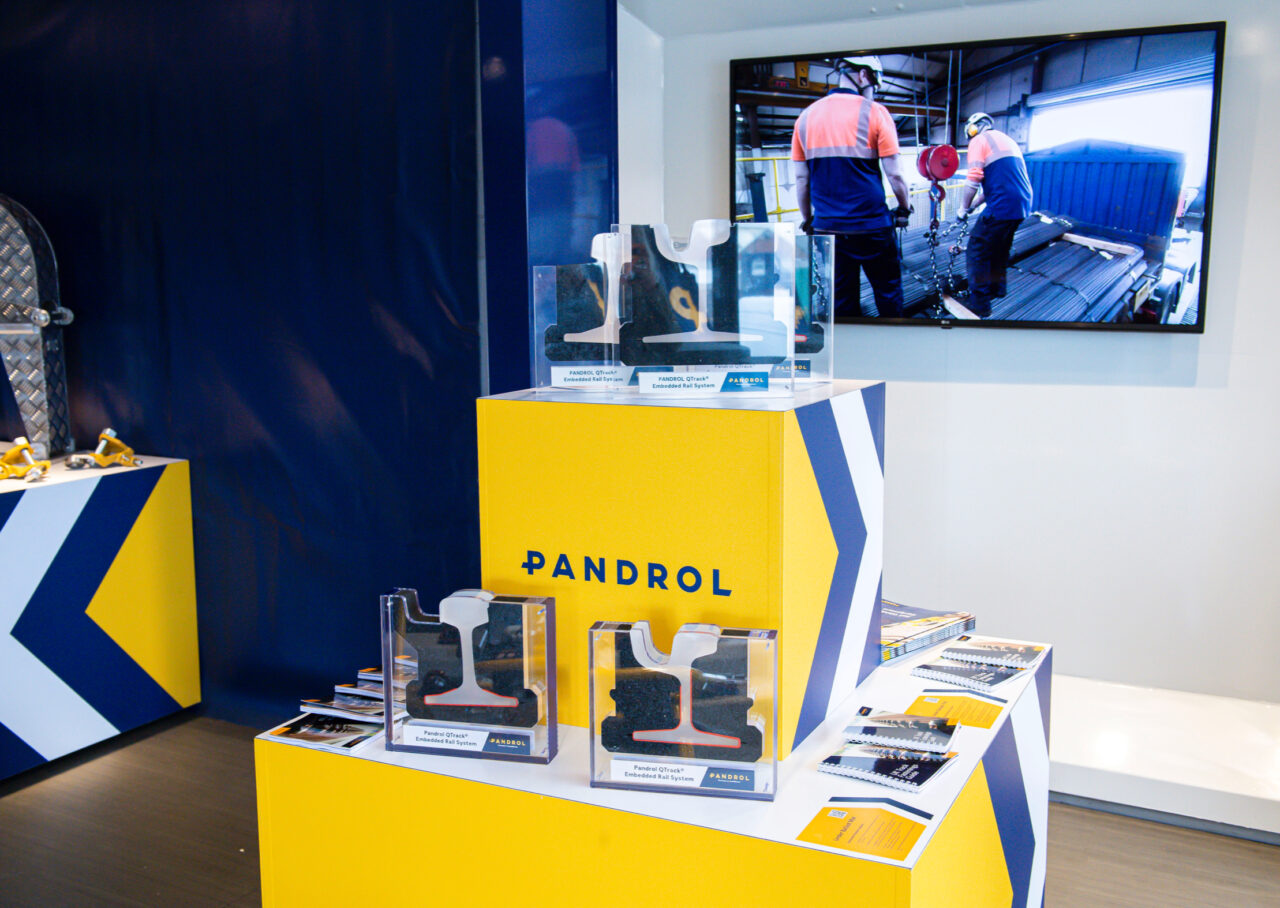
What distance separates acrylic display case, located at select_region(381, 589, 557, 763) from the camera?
132 centimetres

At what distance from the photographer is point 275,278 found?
2881 millimetres

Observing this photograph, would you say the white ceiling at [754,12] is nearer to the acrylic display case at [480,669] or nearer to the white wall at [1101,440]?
the white wall at [1101,440]

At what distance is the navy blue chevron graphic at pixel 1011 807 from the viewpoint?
4.70 feet

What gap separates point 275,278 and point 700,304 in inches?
73.9

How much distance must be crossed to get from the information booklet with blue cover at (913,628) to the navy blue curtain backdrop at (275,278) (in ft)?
3.80

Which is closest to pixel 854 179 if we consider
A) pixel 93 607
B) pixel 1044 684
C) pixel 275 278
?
pixel 275 278

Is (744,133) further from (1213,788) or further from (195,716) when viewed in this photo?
(195,716)

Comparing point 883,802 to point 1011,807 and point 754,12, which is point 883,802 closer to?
point 1011,807

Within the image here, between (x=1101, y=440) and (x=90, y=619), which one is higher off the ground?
(x=1101, y=440)

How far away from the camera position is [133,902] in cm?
224

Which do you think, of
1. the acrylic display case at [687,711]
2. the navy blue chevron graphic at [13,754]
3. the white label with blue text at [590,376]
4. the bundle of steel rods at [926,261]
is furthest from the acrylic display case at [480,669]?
the bundle of steel rods at [926,261]

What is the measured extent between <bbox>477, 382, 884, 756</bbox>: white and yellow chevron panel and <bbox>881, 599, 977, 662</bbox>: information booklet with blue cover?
258 mm

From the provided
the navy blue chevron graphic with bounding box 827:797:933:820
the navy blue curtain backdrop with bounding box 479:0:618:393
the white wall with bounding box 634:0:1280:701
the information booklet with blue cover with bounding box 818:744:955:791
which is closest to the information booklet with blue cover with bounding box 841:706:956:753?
the information booklet with blue cover with bounding box 818:744:955:791

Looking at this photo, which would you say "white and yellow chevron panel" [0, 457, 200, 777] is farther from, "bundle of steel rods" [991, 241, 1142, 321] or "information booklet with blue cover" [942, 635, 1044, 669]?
"bundle of steel rods" [991, 241, 1142, 321]
